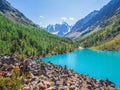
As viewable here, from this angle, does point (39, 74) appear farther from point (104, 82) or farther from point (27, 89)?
point (104, 82)

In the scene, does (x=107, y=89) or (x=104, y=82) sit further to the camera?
(x=104, y=82)

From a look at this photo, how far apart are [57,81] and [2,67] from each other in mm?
14707

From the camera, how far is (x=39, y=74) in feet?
216

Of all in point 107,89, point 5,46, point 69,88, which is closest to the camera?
point 69,88

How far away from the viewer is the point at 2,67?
63469 mm

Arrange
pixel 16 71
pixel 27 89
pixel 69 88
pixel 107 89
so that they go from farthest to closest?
pixel 107 89, pixel 16 71, pixel 69 88, pixel 27 89

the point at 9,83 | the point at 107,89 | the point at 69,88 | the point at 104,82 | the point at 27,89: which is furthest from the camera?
the point at 104,82

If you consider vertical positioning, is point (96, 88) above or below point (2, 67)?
below

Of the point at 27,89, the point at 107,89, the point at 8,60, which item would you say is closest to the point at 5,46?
the point at 8,60

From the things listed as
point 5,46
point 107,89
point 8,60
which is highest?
point 5,46

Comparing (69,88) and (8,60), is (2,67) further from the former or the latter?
(69,88)

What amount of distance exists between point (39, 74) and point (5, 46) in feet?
447

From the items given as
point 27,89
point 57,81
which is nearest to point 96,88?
point 57,81

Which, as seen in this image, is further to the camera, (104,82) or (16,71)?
(104,82)
